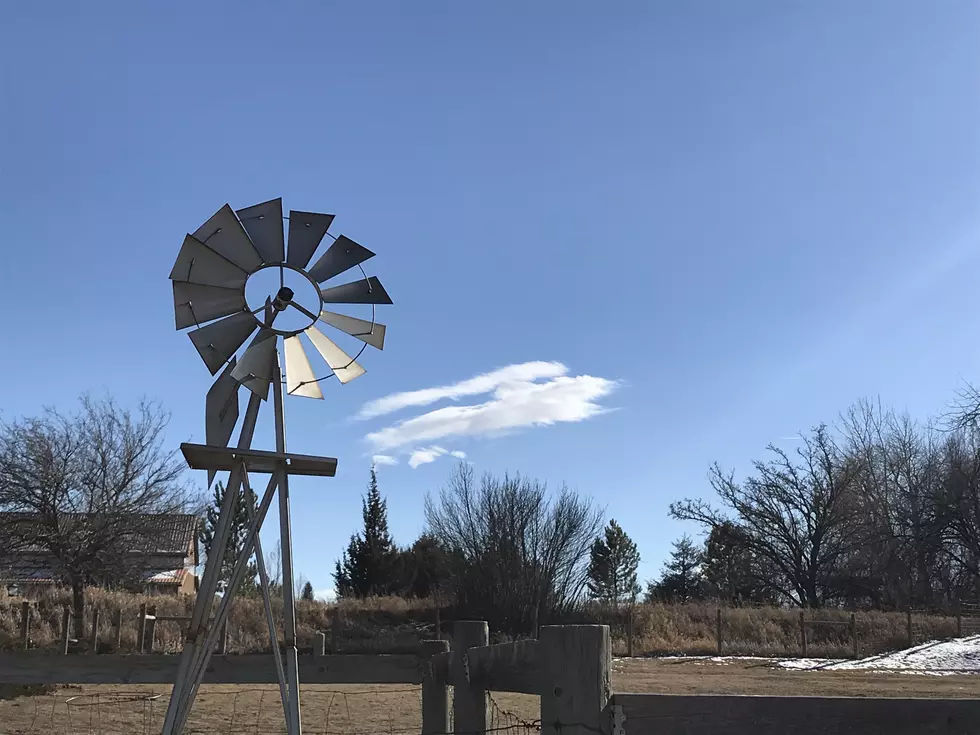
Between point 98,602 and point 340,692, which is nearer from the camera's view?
point 340,692

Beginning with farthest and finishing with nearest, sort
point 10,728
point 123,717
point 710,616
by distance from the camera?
point 710,616 < point 123,717 < point 10,728

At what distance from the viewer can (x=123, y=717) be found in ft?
33.8

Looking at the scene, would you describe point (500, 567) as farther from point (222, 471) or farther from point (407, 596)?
point (222, 471)

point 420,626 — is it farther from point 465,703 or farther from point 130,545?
point 465,703

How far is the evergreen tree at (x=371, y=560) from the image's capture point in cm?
4328

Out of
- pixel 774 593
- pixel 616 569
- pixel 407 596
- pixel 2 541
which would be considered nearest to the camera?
pixel 2 541

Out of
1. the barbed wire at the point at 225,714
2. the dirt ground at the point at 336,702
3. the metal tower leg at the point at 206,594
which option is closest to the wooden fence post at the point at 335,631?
the dirt ground at the point at 336,702

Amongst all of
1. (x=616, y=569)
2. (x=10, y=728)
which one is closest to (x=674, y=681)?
(x=10, y=728)

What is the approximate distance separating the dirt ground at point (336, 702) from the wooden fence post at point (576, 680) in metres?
0.97

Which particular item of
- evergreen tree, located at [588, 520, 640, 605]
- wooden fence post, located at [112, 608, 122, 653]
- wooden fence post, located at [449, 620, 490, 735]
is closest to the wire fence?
wooden fence post, located at [449, 620, 490, 735]

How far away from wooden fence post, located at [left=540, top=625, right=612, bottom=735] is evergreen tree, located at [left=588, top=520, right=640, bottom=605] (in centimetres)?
5012

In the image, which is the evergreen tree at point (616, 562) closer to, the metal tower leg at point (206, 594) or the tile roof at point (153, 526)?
the tile roof at point (153, 526)

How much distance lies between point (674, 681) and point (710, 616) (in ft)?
45.1

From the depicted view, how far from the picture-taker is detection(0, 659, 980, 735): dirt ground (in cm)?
933
